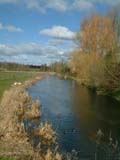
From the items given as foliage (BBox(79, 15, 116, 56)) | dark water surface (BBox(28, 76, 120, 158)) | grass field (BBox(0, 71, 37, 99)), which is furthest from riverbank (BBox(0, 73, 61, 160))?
foliage (BBox(79, 15, 116, 56))

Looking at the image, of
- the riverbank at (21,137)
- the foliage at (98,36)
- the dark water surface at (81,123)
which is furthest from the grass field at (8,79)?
the foliage at (98,36)

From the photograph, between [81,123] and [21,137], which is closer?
[21,137]

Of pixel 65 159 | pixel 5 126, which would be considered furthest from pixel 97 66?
pixel 65 159

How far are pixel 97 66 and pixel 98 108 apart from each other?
1231 centimetres

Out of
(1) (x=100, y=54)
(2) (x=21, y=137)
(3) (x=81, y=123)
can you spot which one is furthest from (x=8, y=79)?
(2) (x=21, y=137)

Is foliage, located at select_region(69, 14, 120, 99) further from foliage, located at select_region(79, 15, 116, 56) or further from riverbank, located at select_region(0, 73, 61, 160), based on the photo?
riverbank, located at select_region(0, 73, 61, 160)

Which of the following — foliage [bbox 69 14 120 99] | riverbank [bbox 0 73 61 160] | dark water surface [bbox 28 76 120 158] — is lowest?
dark water surface [bbox 28 76 120 158]

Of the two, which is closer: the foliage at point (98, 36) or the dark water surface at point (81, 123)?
the dark water surface at point (81, 123)

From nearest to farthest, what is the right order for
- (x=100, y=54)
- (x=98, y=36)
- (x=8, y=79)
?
(x=100, y=54), (x=98, y=36), (x=8, y=79)

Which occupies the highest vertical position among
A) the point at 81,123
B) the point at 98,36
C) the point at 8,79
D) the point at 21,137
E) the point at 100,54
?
the point at 98,36

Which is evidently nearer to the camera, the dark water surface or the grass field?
the dark water surface

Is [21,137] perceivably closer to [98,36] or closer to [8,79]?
[98,36]

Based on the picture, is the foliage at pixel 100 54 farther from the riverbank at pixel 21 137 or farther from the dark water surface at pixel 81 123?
the riverbank at pixel 21 137

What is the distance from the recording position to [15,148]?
14453mm
